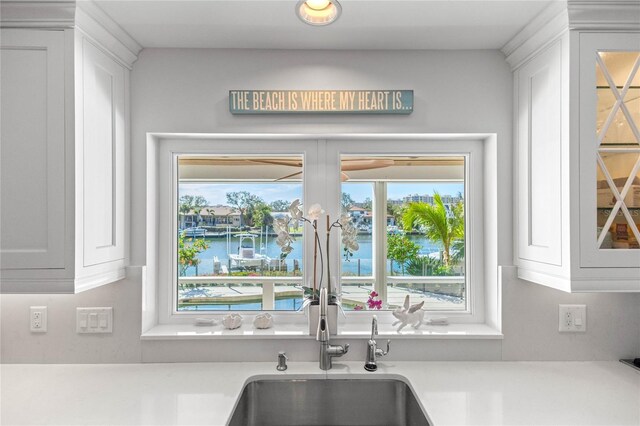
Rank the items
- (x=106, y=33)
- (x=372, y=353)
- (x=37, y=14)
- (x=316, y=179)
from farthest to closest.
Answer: (x=316, y=179) < (x=372, y=353) < (x=106, y=33) < (x=37, y=14)

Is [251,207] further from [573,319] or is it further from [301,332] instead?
[573,319]

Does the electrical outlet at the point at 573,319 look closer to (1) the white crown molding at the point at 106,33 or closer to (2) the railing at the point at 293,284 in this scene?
(2) the railing at the point at 293,284

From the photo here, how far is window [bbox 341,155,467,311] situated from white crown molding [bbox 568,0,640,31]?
2.38ft

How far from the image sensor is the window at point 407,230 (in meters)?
1.89

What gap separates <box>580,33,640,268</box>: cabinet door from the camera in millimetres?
1327

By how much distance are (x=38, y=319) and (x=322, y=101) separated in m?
1.56

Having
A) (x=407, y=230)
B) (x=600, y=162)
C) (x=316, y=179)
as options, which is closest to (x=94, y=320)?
(x=316, y=179)

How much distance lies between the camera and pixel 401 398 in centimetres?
153

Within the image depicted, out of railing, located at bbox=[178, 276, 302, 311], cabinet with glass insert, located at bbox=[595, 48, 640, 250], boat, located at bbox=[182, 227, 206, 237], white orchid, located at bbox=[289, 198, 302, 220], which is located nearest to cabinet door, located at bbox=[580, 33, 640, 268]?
cabinet with glass insert, located at bbox=[595, 48, 640, 250]

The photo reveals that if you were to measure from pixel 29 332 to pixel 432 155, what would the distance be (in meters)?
2.00

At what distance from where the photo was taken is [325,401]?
61.4 inches

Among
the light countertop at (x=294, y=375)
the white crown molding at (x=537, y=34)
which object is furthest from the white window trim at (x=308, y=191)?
the white crown molding at (x=537, y=34)

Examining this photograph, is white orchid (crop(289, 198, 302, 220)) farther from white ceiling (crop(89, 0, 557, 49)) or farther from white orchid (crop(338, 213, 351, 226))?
white ceiling (crop(89, 0, 557, 49))

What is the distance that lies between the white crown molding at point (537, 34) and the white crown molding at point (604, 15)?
1.4 inches
